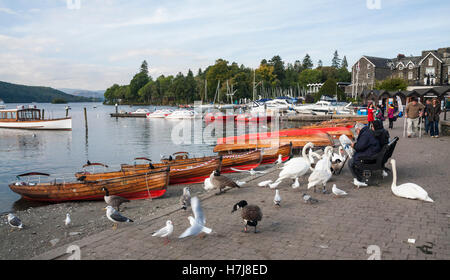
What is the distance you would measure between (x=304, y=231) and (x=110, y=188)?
27.3 feet

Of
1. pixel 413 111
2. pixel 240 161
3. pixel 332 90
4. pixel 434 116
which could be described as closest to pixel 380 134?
pixel 240 161

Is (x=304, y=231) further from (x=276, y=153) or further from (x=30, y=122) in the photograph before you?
(x=30, y=122)

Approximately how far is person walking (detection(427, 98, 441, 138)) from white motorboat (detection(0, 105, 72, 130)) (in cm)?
4695

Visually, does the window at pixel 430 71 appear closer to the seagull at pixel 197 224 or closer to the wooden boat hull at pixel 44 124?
the wooden boat hull at pixel 44 124

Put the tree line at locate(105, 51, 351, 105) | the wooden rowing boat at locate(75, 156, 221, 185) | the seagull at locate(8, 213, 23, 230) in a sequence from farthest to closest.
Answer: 1. the tree line at locate(105, 51, 351, 105)
2. the wooden rowing boat at locate(75, 156, 221, 185)
3. the seagull at locate(8, 213, 23, 230)

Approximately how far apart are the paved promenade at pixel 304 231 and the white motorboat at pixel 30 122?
152 ft

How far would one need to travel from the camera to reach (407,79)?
74.6 m

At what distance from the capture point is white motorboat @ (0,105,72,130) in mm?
47406

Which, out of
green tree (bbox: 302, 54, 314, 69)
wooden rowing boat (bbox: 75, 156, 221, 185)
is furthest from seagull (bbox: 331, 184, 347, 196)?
green tree (bbox: 302, 54, 314, 69)

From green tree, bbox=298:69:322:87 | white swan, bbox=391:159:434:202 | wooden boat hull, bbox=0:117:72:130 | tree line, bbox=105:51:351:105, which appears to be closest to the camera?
white swan, bbox=391:159:434:202

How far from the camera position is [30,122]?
48.2 m

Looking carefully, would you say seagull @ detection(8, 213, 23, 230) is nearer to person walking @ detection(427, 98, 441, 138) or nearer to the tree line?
person walking @ detection(427, 98, 441, 138)
